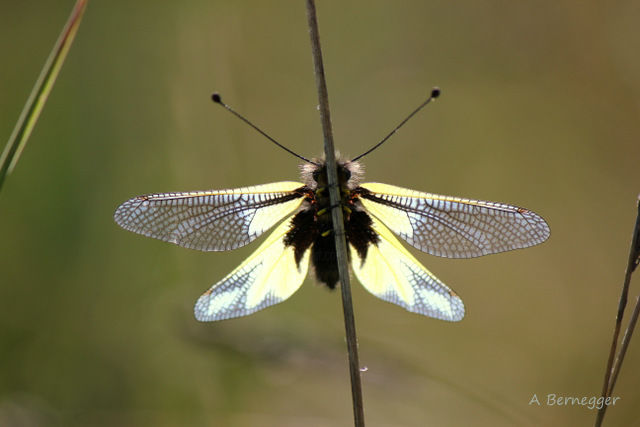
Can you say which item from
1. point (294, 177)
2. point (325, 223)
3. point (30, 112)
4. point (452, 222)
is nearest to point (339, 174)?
point (325, 223)

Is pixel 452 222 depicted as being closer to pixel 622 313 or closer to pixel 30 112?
pixel 622 313

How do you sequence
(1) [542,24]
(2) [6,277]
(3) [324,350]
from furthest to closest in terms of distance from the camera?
(1) [542,24] < (2) [6,277] < (3) [324,350]

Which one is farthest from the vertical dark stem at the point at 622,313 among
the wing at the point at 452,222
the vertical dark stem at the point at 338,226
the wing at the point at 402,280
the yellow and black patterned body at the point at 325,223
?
the yellow and black patterned body at the point at 325,223

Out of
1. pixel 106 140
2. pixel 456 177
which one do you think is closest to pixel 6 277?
pixel 106 140

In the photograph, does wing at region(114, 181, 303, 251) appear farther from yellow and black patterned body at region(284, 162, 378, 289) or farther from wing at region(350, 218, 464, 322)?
wing at region(350, 218, 464, 322)

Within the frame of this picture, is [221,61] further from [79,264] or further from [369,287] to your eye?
[369,287]

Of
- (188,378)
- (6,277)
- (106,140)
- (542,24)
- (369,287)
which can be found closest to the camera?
(369,287)

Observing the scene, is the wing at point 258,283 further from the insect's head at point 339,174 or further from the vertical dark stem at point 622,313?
the vertical dark stem at point 622,313

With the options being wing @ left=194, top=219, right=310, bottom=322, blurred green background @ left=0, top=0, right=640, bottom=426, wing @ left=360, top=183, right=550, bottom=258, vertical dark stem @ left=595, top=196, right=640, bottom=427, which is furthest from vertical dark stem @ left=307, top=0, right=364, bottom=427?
blurred green background @ left=0, top=0, right=640, bottom=426

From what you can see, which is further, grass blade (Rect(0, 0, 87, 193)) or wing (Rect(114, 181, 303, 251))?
wing (Rect(114, 181, 303, 251))
